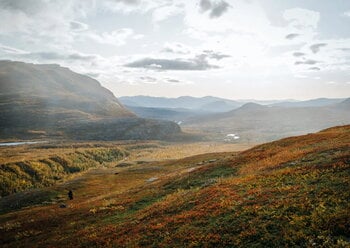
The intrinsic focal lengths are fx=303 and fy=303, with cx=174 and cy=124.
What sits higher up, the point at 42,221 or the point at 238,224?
the point at 238,224

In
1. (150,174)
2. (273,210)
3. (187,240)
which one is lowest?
(150,174)

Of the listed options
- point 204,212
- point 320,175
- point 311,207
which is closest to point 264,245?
point 311,207

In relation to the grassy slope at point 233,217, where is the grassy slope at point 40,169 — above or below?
below

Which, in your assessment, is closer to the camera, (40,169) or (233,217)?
(233,217)

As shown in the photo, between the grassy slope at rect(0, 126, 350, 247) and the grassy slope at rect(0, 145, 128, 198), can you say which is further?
the grassy slope at rect(0, 145, 128, 198)

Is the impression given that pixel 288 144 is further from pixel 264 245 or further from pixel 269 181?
pixel 264 245

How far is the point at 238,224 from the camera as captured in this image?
20.0m

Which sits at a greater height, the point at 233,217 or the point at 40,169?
the point at 233,217

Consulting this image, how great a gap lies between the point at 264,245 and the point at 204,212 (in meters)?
8.44

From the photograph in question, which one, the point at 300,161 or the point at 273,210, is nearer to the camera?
the point at 273,210

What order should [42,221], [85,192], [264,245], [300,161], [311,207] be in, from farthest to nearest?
[85,192] < [42,221] < [300,161] < [311,207] < [264,245]

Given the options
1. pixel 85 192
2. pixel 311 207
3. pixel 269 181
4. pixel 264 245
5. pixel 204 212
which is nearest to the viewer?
pixel 264 245

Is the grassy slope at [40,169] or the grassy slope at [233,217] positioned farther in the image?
the grassy slope at [40,169]

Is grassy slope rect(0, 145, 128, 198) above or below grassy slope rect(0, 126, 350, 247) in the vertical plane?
below
